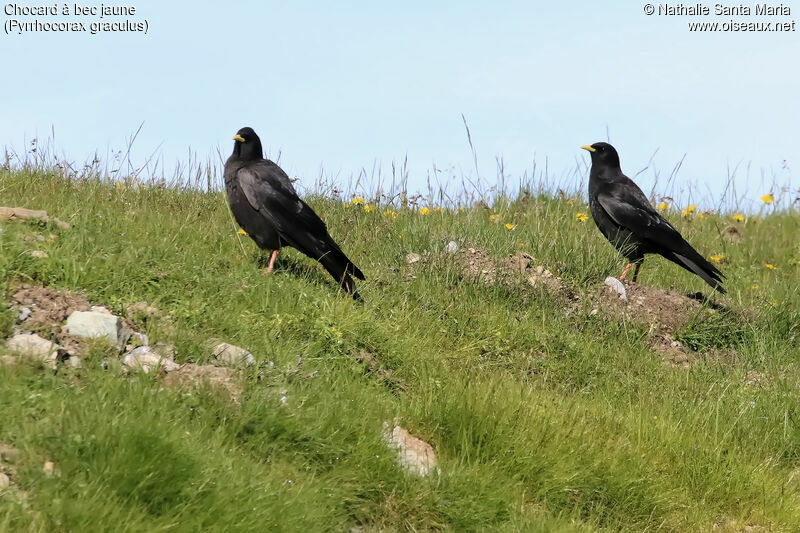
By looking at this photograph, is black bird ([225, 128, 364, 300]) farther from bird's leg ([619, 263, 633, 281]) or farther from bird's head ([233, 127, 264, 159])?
bird's leg ([619, 263, 633, 281])

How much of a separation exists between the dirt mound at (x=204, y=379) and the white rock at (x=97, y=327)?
0.46 meters

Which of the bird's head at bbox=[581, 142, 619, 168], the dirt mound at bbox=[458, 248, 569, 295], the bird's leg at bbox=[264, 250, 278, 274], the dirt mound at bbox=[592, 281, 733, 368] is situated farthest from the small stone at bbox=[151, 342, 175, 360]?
the bird's head at bbox=[581, 142, 619, 168]

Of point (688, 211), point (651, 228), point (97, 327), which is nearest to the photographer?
point (97, 327)

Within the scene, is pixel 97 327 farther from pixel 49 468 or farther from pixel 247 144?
pixel 247 144

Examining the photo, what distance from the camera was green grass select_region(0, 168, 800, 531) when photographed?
351 centimetres

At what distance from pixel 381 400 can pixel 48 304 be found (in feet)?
6.83

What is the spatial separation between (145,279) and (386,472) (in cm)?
250

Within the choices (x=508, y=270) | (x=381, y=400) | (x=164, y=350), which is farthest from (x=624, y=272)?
(x=164, y=350)

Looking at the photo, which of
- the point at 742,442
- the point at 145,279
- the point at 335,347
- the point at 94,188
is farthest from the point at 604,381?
the point at 94,188

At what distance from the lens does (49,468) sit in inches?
134

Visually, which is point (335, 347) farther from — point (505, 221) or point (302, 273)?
point (505, 221)

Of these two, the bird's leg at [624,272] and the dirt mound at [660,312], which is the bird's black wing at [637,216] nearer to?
the bird's leg at [624,272]

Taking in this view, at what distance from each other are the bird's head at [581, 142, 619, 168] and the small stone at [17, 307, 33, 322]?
724cm

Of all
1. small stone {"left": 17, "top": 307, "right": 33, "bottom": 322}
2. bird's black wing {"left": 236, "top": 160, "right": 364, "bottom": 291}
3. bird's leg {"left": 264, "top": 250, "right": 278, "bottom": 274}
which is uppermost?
bird's black wing {"left": 236, "top": 160, "right": 364, "bottom": 291}
